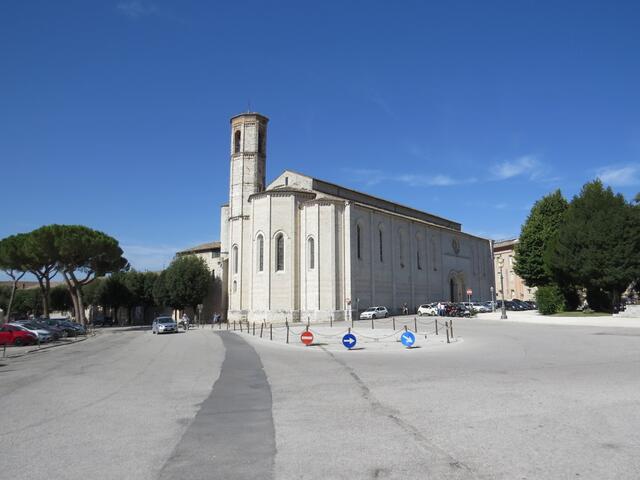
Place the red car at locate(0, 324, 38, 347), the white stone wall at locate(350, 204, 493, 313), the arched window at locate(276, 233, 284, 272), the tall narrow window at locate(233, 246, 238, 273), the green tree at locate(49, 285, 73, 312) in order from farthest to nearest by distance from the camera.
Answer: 1. the green tree at locate(49, 285, 73, 312)
2. the tall narrow window at locate(233, 246, 238, 273)
3. the white stone wall at locate(350, 204, 493, 313)
4. the arched window at locate(276, 233, 284, 272)
5. the red car at locate(0, 324, 38, 347)

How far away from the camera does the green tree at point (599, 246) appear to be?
140ft

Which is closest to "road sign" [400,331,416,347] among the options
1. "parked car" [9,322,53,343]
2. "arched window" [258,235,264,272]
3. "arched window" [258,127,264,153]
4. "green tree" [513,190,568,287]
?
"parked car" [9,322,53,343]

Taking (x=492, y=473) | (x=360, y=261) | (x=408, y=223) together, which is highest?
(x=408, y=223)

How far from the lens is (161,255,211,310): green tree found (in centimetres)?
5894

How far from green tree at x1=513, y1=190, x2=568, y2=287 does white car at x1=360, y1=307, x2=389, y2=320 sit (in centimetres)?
1697

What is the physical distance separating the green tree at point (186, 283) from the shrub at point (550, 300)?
122 ft

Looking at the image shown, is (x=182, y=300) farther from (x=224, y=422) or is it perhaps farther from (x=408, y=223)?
(x=224, y=422)

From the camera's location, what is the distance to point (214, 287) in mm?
62656

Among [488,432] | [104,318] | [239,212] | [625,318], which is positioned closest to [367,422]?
[488,432]

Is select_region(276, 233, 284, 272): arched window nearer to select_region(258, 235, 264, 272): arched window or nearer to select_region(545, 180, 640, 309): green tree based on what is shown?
select_region(258, 235, 264, 272): arched window

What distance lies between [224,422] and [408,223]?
2122 inches

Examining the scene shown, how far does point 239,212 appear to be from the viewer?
179ft

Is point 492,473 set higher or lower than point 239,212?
lower

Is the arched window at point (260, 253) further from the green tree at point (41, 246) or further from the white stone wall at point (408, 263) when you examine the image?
the green tree at point (41, 246)
